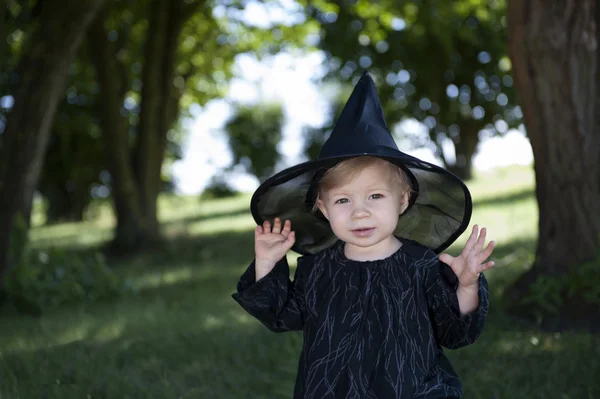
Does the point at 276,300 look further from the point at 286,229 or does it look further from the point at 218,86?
the point at 218,86

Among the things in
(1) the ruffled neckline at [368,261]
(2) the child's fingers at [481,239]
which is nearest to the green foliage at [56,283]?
(1) the ruffled neckline at [368,261]

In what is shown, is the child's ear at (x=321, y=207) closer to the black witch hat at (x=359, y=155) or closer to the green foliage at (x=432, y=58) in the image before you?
the black witch hat at (x=359, y=155)

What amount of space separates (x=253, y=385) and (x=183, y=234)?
1111 cm

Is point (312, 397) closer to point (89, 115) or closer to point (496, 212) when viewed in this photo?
point (496, 212)

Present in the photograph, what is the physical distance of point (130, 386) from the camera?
4461 millimetres

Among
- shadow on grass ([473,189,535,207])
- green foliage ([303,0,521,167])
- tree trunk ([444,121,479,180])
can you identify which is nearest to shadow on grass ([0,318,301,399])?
green foliage ([303,0,521,167])

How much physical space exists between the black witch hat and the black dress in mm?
265

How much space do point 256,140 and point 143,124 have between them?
29765 millimetres

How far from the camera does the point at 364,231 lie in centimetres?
299

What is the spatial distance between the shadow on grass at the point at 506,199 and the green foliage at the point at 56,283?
30.9ft

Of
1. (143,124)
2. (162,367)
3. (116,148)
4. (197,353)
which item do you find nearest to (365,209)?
(162,367)

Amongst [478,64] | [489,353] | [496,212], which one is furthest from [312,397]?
[478,64]

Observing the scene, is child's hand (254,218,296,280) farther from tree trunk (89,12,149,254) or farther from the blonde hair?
tree trunk (89,12,149,254)

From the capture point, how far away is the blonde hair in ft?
9.91
